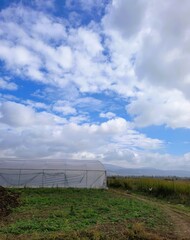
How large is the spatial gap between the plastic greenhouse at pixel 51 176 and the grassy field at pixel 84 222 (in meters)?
11.0

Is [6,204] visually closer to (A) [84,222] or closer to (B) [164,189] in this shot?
(A) [84,222]

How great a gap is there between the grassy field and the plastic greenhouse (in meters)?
11.0

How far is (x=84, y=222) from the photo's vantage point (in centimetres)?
1176

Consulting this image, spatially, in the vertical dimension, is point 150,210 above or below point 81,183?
below

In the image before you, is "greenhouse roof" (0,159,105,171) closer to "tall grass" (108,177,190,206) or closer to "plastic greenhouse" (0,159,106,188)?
"plastic greenhouse" (0,159,106,188)

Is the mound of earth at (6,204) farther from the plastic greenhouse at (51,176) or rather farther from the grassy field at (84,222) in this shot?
the plastic greenhouse at (51,176)

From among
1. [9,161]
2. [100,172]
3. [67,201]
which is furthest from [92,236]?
[9,161]

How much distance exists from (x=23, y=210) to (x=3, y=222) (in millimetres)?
2533

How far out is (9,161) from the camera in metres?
30.8

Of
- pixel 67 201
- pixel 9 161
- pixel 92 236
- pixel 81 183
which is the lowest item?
pixel 92 236

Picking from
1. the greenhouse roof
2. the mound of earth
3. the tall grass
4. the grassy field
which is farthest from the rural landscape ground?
the greenhouse roof

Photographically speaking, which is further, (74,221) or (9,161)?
(9,161)

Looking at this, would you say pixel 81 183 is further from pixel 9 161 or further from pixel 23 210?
pixel 23 210

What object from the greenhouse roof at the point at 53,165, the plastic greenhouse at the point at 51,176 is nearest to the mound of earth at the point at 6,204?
the plastic greenhouse at the point at 51,176
